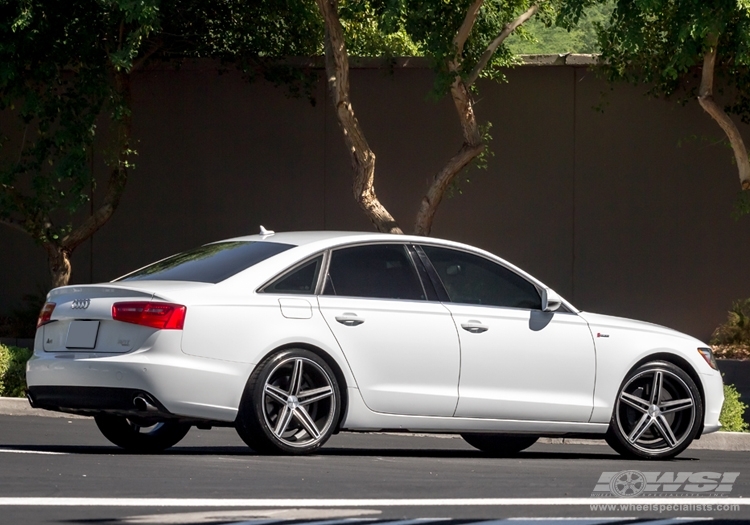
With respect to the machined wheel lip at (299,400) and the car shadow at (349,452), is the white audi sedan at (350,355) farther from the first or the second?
the car shadow at (349,452)

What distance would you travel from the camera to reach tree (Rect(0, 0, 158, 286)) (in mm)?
17000

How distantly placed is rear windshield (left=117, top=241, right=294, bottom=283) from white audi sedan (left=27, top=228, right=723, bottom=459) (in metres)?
0.02

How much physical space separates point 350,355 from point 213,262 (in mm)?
1156

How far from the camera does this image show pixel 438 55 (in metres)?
16.2

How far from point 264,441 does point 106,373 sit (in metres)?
1.08

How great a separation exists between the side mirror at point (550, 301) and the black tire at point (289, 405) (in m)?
1.76

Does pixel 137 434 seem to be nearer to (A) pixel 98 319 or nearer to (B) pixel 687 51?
(A) pixel 98 319

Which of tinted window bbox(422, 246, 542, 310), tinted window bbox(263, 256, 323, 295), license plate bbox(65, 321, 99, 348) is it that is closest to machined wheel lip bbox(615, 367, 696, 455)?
tinted window bbox(422, 246, 542, 310)

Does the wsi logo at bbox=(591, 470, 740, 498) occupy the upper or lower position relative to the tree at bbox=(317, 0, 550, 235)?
lower

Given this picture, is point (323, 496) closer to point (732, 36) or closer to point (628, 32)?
point (628, 32)

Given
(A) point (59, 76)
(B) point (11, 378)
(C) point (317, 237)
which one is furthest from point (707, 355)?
(A) point (59, 76)

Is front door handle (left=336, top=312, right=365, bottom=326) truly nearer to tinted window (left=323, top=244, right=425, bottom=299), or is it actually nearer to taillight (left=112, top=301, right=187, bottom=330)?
tinted window (left=323, top=244, right=425, bottom=299)

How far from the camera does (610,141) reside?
2069cm

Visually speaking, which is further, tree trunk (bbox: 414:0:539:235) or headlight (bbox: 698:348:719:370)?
tree trunk (bbox: 414:0:539:235)
